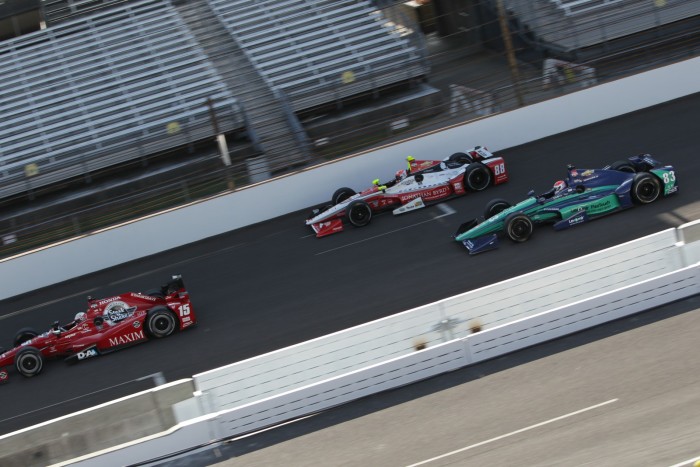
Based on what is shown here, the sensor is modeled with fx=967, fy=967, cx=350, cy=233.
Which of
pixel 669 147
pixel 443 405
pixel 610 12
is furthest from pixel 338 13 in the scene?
pixel 443 405

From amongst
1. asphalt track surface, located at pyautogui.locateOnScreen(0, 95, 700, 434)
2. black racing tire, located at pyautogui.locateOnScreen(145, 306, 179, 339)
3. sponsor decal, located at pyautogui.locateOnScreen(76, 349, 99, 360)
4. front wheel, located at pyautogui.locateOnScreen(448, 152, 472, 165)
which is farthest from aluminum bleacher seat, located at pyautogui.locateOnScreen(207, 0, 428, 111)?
sponsor decal, located at pyautogui.locateOnScreen(76, 349, 99, 360)

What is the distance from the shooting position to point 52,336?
15477 millimetres

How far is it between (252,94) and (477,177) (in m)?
8.71

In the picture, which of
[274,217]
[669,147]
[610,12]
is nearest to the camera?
[669,147]

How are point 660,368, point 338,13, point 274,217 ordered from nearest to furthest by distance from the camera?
point 660,368
point 274,217
point 338,13

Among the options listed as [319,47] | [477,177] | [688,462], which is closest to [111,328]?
[477,177]

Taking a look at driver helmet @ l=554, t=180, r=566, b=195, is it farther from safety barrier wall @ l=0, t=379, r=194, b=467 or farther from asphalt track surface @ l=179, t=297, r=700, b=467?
safety barrier wall @ l=0, t=379, r=194, b=467

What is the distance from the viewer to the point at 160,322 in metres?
15.4

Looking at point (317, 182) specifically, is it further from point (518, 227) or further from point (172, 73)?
point (172, 73)

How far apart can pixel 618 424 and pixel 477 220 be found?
672cm

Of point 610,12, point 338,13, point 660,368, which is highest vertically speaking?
point 338,13

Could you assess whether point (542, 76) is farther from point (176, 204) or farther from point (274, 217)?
point (176, 204)

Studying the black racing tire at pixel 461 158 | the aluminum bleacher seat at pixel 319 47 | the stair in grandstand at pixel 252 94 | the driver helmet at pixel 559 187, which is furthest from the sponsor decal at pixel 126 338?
the aluminum bleacher seat at pixel 319 47

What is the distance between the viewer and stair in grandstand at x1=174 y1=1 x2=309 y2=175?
21.6 metres
